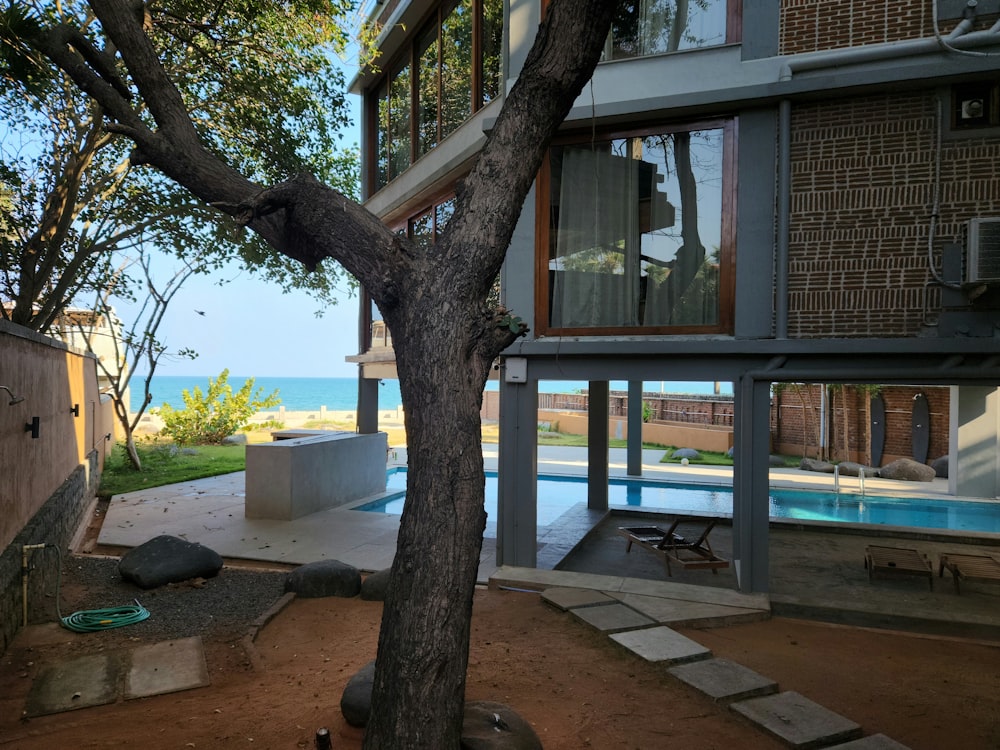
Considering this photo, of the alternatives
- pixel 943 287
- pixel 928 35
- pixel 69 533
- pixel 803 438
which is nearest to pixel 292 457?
pixel 69 533

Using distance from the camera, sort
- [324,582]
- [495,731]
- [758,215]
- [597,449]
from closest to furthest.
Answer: [495,731] < [324,582] < [758,215] < [597,449]

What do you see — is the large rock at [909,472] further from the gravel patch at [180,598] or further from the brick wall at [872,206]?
the gravel patch at [180,598]

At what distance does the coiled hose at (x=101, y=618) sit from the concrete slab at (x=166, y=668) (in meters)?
0.75

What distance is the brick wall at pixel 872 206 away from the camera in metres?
7.06

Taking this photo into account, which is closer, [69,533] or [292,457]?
[69,533]

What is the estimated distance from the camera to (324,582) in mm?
7434

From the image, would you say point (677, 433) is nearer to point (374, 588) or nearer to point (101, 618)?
point (374, 588)

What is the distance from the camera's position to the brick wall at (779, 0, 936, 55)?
708cm

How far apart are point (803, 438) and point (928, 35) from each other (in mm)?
18183

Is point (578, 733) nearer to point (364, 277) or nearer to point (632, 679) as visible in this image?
point (632, 679)

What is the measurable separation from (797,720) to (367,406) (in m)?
11.5

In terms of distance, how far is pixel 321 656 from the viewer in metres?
5.77

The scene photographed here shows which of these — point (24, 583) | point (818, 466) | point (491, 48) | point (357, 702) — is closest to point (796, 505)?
point (818, 466)

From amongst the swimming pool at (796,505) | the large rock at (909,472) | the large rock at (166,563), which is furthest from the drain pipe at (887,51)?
the large rock at (909,472)
